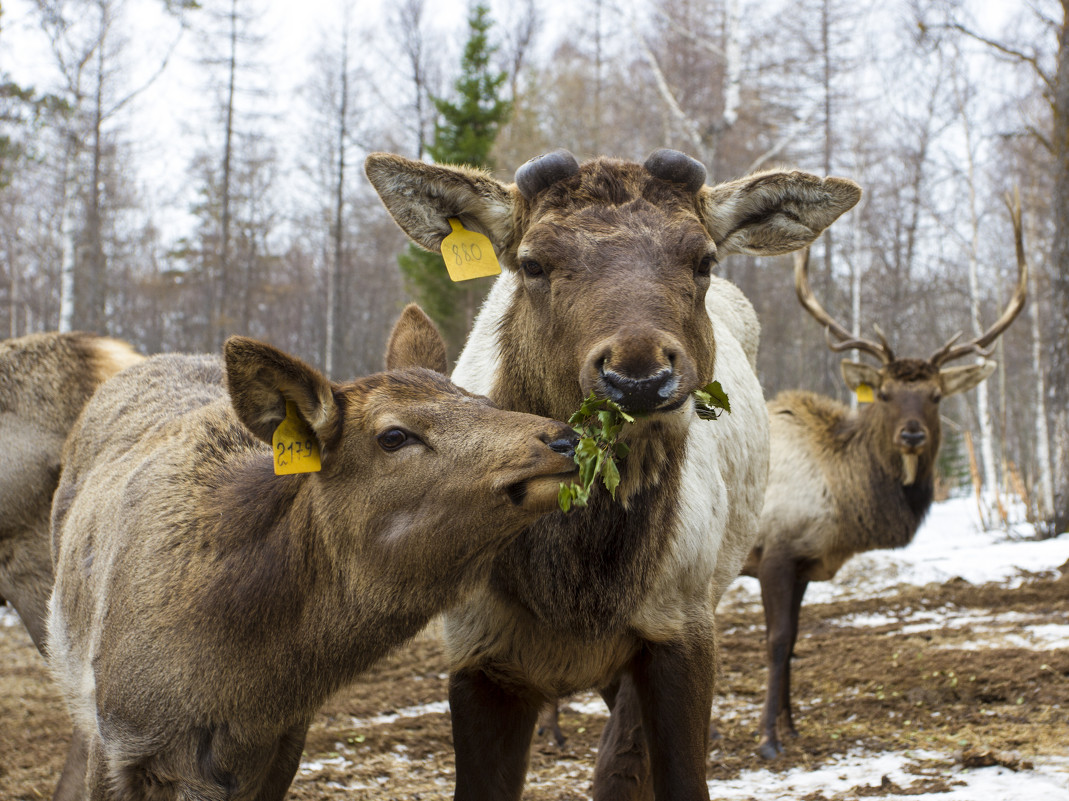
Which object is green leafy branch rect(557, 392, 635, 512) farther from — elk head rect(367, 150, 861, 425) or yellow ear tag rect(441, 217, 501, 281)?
yellow ear tag rect(441, 217, 501, 281)

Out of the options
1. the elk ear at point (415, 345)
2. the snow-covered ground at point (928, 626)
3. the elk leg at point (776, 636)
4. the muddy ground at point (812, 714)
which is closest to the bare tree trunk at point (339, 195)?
the snow-covered ground at point (928, 626)

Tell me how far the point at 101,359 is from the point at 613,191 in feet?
14.9

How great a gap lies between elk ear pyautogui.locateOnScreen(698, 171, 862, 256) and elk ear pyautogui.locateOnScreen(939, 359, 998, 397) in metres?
6.13

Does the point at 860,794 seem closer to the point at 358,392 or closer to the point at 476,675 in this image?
the point at 476,675

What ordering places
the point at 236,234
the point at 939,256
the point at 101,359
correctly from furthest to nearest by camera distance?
the point at 236,234 < the point at 939,256 < the point at 101,359

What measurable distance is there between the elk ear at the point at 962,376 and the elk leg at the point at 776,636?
2.99m

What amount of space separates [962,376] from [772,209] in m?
6.61

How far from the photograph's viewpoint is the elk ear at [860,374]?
9203mm

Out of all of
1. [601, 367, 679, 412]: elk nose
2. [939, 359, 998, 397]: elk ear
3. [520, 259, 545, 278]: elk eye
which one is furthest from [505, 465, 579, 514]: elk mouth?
[939, 359, 998, 397]: elk ear

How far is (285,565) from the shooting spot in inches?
114

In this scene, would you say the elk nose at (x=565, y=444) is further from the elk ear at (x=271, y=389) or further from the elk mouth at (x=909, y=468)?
the elk mouth at (x=909, y=468)

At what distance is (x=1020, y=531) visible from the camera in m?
15.6

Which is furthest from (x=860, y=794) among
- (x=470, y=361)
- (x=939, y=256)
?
(x=939, y=256)

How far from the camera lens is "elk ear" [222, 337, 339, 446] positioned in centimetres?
256
